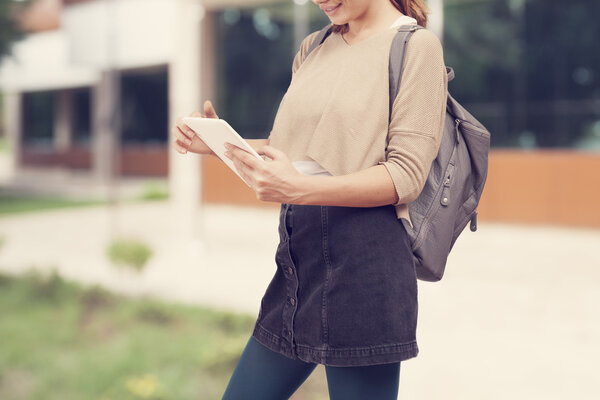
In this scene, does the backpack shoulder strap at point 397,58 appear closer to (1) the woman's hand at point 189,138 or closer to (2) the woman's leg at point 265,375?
(1) the woman's hand at point 189,138

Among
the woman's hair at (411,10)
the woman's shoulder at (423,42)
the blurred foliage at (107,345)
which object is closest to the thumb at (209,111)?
the woman's hair at (411,10)

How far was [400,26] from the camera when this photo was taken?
4.56 ft

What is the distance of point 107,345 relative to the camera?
5.05 metres

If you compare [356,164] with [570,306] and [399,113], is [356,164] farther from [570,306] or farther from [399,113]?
[570,306]

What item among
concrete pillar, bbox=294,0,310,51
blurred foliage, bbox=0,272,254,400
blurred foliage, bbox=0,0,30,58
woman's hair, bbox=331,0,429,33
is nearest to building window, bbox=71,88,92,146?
blurred foliage, bbox=0,0,30,58

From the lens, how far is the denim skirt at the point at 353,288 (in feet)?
4.46

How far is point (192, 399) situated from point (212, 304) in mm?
2092

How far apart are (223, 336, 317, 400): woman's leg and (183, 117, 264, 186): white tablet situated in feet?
1.38

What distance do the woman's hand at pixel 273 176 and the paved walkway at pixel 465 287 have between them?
291 centimetres

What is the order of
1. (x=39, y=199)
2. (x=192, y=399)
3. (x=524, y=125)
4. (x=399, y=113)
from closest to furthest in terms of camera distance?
1. (x=399, y=113)
2. (x=192, y=399)
3. (x=524, y=125)
4. (x=39, y=199)

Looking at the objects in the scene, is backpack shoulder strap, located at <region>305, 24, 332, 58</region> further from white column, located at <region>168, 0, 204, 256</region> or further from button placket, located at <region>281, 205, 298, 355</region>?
white column, located at <region>168, 0, 204, 256</region>

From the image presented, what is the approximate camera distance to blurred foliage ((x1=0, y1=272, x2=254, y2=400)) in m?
4.22

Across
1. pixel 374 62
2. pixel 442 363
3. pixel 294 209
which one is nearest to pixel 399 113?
pixel 374 62

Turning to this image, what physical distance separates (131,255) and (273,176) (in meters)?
5.58
